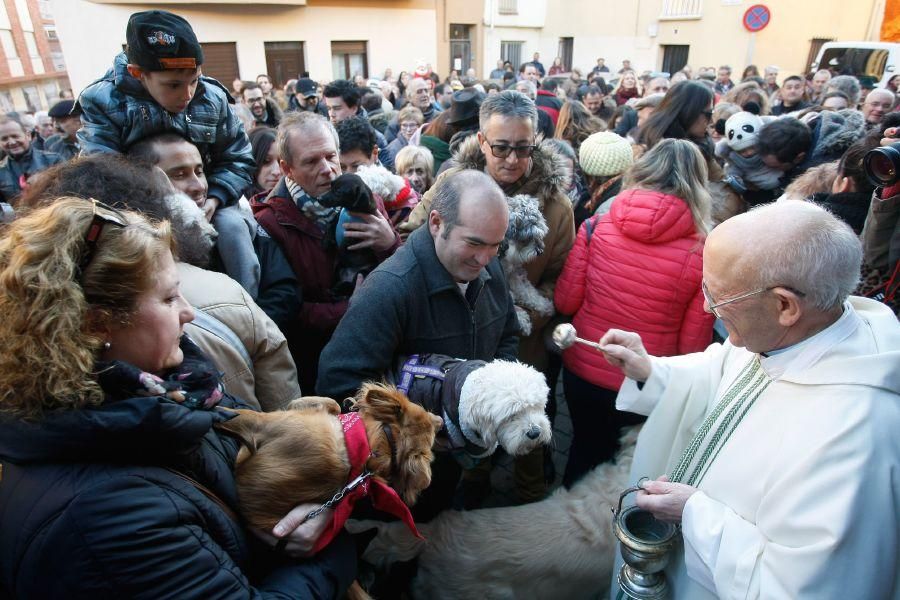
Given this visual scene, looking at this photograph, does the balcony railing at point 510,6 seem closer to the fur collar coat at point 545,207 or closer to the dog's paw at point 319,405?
the fur collar coat at point 545,207

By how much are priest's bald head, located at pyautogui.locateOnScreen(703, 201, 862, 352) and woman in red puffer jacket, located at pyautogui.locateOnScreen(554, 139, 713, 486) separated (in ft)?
3.37

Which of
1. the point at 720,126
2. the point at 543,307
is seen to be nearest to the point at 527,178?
the point at 543,307

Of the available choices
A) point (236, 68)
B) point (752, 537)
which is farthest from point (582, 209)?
point (236, 68)

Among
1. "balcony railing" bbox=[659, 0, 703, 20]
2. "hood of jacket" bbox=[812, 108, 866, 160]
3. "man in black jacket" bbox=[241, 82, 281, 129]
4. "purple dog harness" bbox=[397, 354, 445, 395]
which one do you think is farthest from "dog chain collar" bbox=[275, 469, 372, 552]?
"balcony railing" bbox=[659, 0, 703, 20]

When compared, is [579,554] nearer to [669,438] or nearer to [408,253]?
[669,438]

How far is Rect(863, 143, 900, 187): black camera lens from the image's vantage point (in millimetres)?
2217

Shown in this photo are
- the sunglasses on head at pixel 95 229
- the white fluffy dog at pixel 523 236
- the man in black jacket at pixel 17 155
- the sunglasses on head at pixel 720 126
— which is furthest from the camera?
the sunglasses on head at pixel 720 126

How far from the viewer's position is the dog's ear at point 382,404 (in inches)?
67.2

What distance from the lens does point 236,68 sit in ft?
57.6

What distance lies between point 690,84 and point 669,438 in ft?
10.6

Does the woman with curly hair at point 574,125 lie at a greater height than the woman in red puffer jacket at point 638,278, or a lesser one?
greater

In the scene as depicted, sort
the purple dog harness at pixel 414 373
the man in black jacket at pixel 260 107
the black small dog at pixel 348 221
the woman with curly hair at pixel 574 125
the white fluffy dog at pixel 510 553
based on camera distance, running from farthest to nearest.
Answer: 1. the man in black jacket at pixel 260 107
2. the woman with curly hair at pixel 574 125
3. the black small dog at pixel 348 221
4. the white fluffy dog at pixel 510 553
5. the purple dog harness at pixel 414 373

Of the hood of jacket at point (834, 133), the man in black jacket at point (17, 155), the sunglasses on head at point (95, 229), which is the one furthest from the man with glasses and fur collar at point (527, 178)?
the man in black jacket at point (17, 155)

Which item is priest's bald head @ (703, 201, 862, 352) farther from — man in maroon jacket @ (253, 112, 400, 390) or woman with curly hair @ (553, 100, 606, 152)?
woman with curly hair @ (553, 100, 606, 152)
